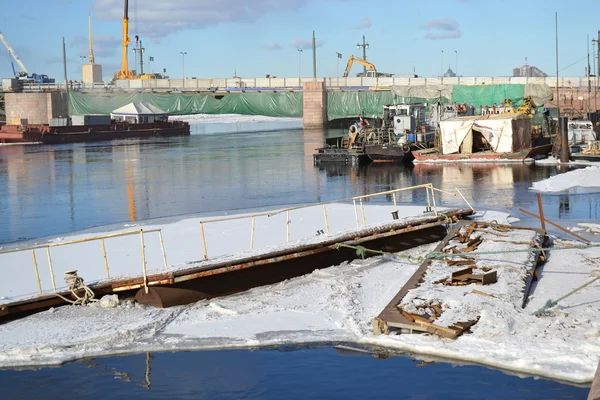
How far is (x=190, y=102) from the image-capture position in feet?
330

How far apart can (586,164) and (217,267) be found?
30.7m

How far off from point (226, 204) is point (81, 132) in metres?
59.2

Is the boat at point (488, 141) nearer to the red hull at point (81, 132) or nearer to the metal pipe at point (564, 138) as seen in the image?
the metal pipe at point (564, 138)

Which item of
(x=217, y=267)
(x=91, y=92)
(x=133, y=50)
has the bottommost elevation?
(x=217, y=267)

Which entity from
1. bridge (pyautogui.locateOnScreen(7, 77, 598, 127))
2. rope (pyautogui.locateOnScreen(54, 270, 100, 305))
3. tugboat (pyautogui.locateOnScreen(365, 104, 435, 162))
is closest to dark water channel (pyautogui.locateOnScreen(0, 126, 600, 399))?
tugboat (pyautogui.locateOnScreen(365, 104, 435, 162))

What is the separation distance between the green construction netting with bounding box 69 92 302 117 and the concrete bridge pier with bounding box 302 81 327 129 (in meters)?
3.17

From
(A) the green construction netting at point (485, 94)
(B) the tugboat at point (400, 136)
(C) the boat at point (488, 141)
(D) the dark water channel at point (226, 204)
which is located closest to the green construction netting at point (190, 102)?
(D) the dark water channel at point (226, 204)

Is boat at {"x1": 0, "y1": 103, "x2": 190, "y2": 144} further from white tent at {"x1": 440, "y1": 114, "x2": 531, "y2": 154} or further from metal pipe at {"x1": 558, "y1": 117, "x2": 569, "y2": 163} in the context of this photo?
metal pipe at {"x1": 558, "y1": 117, "x2": 569, "y2": 163}

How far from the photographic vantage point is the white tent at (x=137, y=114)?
9488 centimetres

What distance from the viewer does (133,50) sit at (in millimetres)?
147250

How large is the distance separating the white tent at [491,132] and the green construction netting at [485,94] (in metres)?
32.3

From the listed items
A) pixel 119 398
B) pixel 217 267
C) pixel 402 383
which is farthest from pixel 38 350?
pixel 402 383

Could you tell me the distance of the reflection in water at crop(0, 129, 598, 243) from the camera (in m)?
28.6

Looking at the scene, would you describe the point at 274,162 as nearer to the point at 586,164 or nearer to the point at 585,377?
the point at 586,164
